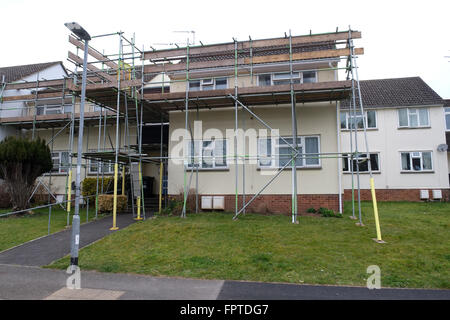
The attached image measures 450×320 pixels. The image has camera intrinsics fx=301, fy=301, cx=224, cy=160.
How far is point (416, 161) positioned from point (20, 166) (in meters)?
21.0

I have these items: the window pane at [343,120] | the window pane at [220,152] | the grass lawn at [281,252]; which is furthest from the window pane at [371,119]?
the window pane at [220,152]

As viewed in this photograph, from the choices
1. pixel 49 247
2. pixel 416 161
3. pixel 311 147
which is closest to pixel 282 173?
pixel 311 147

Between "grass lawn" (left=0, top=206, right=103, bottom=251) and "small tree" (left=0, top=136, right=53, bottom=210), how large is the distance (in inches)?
36.2

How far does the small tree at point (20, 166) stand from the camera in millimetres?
12250

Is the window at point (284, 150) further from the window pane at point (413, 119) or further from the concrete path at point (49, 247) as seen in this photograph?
the window pane at point (413, 119)

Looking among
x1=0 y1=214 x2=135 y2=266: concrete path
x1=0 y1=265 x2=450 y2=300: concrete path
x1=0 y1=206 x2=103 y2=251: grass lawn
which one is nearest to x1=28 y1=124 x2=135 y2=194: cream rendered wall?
x1=0 y1=206 x2=103 y2=251: grass lawn

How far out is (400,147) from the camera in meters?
18.7

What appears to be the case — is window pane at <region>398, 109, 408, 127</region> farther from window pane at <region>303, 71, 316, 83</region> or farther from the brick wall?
window pane at <region>303, 71, 316, 83</region>

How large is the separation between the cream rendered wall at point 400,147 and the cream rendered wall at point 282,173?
8029 millimetres

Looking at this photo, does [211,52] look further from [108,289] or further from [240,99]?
[108,289]

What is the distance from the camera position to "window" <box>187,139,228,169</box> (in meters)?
12.8

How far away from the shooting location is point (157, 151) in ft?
53.2
